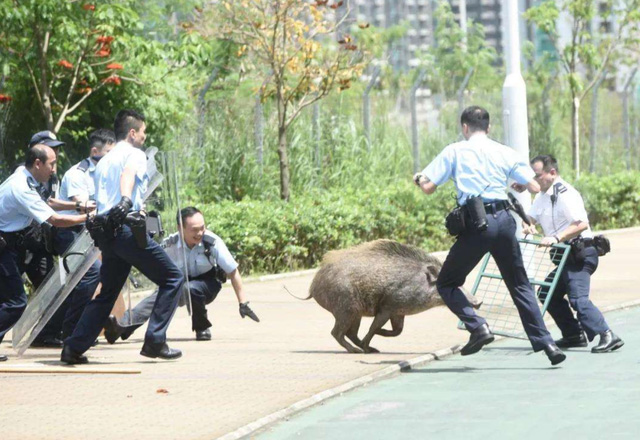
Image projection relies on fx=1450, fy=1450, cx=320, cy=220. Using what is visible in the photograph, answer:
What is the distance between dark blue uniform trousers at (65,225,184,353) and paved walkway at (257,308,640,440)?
1.79 metres

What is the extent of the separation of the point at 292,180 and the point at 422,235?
7.14 feet

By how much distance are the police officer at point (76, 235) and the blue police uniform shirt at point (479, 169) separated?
9.53 ft

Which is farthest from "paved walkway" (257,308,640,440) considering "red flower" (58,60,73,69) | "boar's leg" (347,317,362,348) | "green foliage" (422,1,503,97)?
"green foliage" (422,1,503,97)

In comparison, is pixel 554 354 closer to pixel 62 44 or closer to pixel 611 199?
pixel 62 44

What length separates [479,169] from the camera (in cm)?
1038

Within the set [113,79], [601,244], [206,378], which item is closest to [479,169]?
[601,244]

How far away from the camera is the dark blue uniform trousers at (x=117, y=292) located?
35.1 feet

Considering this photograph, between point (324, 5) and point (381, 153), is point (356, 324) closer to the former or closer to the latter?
point (324, 5)

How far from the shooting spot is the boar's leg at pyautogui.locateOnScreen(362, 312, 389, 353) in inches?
444

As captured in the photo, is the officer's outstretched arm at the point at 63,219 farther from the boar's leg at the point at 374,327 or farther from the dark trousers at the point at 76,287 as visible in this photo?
the boar's leg at the point at 374,327

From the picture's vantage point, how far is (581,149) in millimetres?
29250

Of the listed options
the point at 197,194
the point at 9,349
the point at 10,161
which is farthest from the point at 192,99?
the point at 9,349

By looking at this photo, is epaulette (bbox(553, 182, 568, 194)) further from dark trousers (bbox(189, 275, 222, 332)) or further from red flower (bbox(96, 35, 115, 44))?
red flower (bbox(96, 35, 115, 44))

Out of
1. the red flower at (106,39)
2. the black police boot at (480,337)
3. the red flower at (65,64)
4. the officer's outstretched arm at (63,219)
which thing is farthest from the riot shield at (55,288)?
the red flower at (65,64)
